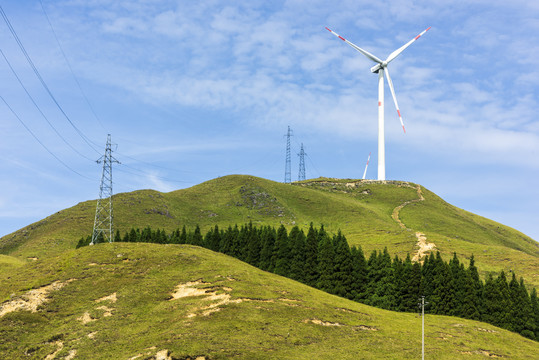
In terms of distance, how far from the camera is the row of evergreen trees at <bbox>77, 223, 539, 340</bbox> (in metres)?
95.5

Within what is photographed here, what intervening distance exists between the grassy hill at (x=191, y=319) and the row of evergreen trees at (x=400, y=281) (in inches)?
257

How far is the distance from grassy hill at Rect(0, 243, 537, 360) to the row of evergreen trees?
653cm

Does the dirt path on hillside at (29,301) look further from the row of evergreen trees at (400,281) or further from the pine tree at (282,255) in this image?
the row of evergreen trees at (400,281)

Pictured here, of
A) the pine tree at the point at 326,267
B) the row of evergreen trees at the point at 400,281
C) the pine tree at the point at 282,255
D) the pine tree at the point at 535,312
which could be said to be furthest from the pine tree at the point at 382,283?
the pine tree at the point at 535,312

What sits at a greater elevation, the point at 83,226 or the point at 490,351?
the point at 83,226

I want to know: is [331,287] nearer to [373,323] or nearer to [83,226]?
[373,323]

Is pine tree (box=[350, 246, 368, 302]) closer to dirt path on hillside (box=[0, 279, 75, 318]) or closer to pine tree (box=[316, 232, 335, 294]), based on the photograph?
pine tree (box=[316, 232, 335, 294])

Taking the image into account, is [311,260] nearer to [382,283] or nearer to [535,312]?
[382,283]

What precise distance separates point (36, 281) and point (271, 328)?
4760cm

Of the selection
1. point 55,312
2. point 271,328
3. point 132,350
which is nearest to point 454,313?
point 271,328

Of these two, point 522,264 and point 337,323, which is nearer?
point 337,323

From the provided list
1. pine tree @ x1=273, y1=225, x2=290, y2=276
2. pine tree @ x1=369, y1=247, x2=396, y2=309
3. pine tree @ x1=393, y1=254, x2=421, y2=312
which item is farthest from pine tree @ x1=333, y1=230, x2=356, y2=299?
pine tree @ x1=273, y1=225, x2=290, y2=276

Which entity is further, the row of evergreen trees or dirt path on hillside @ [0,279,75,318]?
the row of evergreen trees

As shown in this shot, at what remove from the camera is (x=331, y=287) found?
106 meters
